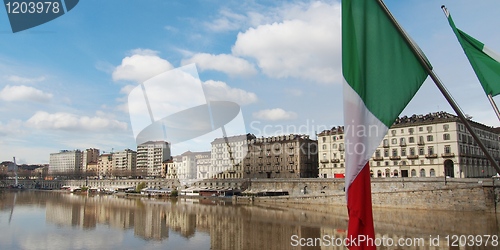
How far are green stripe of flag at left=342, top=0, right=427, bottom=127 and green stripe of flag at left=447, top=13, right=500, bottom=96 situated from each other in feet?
7.88

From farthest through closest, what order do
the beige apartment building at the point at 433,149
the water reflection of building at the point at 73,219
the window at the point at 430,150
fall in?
1. the window at the point at 430,150
2. the beige apartment building at the point at 433,149
3. the water reflection of building at the point at 73,219

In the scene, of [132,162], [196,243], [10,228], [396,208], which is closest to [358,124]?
[196,243]

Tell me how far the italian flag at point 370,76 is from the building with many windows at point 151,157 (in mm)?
173541

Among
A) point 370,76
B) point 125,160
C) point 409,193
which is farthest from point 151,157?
point 370,76

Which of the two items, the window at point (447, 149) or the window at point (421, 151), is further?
the window at point (421, 151)

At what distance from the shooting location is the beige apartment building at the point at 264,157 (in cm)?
9900

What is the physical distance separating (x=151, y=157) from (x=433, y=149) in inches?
5444

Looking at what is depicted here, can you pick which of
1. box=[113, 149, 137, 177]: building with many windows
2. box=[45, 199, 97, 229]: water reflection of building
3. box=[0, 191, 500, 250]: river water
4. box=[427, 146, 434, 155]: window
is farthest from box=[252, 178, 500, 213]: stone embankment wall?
box=[113, 149, 137, 177]: building with many windows

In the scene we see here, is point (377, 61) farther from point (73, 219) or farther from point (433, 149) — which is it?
point (433, 149)

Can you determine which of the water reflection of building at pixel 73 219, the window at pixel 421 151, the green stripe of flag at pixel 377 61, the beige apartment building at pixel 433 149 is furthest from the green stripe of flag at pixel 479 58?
the window at pixel 421 151

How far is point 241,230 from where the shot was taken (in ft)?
130

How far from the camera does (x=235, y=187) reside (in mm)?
92500

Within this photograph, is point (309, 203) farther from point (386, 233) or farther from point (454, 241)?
point (454, 241)

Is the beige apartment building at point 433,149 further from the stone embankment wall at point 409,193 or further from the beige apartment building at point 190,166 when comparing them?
the beige apartment building at point 190,166
